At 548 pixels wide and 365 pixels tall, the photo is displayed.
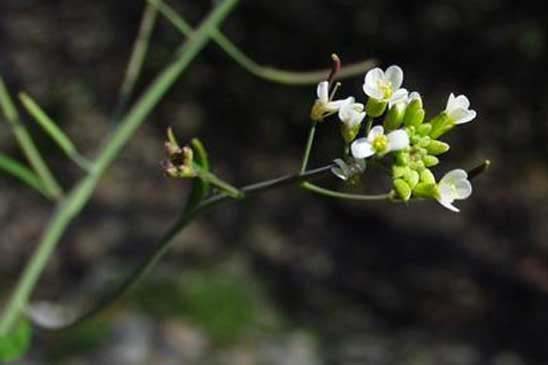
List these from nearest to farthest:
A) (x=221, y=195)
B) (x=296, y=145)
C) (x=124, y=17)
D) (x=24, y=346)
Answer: (x=221, y=195)
(x=24, y=346)
(x=296, y=145)
(x=124, y=17)

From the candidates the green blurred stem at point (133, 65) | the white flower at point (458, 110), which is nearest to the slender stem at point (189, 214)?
the white flower at point (458, 110)

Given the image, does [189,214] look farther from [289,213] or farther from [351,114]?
[289,213]

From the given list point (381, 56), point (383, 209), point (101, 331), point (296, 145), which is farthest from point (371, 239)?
point (101, 331)

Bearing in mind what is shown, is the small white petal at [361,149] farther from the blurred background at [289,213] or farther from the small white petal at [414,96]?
the blurred background at [289,213]

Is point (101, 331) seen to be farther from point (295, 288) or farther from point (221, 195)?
point (221, 195)

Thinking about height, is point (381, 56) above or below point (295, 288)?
above

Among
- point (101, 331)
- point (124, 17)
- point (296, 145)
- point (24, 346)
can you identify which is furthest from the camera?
point (124, 17)

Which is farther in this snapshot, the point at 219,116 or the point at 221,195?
the point at 219,116

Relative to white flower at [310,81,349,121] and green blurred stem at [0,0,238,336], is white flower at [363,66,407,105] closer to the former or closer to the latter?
white flower at [310,81,349,121]
